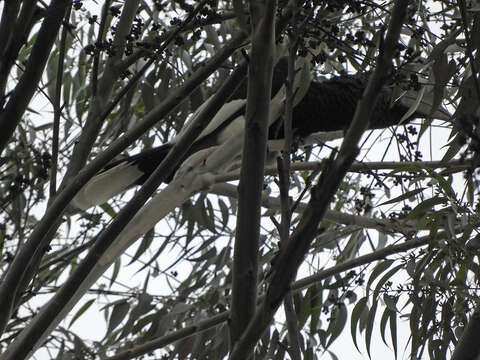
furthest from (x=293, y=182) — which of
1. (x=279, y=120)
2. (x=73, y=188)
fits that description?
(x=73, y=188)

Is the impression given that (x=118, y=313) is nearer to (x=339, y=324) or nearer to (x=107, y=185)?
(x=107, y=185)

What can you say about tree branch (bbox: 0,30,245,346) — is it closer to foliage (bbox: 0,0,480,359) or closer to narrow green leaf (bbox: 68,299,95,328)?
foliage (bbox: 0,0,480,359)

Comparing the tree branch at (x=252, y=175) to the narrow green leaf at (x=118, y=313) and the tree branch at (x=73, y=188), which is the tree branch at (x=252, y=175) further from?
the narrow green leaf at (x=118, y=313)

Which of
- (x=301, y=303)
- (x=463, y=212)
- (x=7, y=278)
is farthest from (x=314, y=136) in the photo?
(x=7, y=278)

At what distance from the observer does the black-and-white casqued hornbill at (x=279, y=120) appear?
1598 millimetres

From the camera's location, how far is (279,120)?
1.75 metres

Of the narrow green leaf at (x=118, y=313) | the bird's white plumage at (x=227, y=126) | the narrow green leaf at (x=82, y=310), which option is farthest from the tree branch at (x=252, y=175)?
the narrow green leaf at (x=82, y=310)

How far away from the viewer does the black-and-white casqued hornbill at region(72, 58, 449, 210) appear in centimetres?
160

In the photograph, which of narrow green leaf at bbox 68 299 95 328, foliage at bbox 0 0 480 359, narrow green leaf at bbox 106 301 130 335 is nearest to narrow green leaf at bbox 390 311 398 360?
foliage at bbox 0 0 480 359

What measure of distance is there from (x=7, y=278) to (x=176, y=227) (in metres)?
1.00

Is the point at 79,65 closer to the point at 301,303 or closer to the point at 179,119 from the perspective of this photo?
the point at 179,119

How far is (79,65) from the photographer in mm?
1895

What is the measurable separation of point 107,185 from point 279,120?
1.46ft

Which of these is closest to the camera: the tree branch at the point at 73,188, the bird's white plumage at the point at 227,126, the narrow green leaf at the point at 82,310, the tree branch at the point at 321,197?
the tree branch at the point at 321,197
